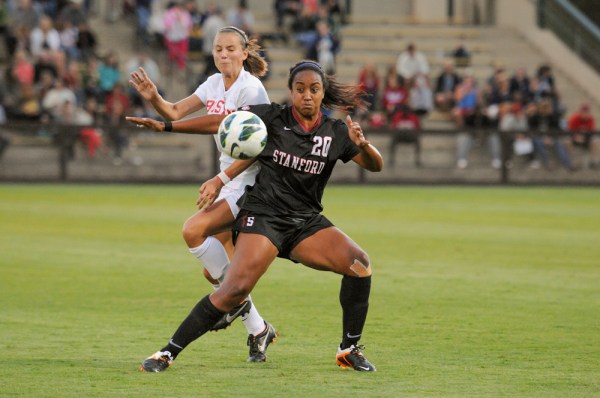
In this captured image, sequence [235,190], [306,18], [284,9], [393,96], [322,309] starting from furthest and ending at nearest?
[284,9] → [306,18] → [393,96] → [322,309] → [235,190]

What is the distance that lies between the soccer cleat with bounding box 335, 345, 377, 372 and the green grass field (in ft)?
0.27

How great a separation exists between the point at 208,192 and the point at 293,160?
593 millimetres

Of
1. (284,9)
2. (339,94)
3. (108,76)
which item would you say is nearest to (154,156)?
(108,76)

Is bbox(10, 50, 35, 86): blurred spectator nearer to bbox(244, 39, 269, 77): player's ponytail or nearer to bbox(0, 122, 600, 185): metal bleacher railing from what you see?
bbox(0, 122, 600, 185): metal bleacher railing

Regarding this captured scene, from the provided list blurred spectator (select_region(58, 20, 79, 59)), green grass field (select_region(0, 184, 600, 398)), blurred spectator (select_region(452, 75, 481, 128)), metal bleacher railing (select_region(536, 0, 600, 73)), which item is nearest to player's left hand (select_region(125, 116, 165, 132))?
green grass field (select_region(0, 184, 600, 398))

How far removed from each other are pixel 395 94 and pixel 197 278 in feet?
59.2

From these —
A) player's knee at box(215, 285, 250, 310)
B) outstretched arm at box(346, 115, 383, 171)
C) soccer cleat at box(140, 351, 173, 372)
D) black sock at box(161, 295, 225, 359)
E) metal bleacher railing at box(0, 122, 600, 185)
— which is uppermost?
outstretched arm at box(346, 115, 383, 171)

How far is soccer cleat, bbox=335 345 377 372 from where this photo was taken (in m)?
7.74

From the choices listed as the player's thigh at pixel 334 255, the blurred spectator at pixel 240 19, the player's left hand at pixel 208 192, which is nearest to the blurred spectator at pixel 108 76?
the blurred spectator at pixel 240 19

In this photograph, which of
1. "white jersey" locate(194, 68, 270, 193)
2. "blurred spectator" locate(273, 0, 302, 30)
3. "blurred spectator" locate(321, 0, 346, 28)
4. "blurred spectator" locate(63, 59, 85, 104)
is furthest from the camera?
"blurred spectator" locate(321, 0, 346, 28)

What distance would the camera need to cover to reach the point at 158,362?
297 inches

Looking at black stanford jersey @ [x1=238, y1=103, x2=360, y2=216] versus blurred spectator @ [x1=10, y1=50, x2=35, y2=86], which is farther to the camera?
blurred spectator @ [x1=10, y1=50, x2=35, y2=86]

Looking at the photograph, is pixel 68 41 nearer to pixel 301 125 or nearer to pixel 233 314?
pixel 233 314

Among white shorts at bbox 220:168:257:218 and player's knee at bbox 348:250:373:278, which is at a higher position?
white shorts at bbox 220:168:257:218
